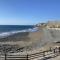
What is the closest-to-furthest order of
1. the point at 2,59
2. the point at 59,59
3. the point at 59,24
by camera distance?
the point at 59,59 → the point at 2,59 → the point at 59,24

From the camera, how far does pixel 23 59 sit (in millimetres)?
16859

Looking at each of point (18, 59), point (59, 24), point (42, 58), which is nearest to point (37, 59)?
point (42, 58)

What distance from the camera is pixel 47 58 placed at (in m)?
16.3

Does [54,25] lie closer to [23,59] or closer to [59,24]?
[59,24]

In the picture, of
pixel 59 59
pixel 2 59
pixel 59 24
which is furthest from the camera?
pixel 59 24

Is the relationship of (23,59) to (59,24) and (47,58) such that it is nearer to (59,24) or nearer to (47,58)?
(47,58)

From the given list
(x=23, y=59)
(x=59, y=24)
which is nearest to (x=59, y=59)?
(x=23, y=59)

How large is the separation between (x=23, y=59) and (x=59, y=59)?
303cm

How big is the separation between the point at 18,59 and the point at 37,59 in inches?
65.9

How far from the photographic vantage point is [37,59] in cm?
1616

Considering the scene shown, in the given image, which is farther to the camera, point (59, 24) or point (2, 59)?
point (59, 24)

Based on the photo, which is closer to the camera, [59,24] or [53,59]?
[53,59]

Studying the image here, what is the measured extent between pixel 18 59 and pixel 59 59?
11.2ft

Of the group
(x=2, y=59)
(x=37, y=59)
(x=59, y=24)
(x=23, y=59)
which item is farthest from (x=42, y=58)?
(x=59, y=24)
